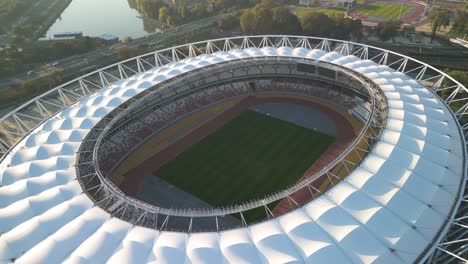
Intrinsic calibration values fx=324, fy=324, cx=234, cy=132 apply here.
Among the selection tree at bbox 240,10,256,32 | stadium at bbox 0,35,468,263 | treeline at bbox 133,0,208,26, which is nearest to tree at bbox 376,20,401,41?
stadium at bbox 0,35,468,263

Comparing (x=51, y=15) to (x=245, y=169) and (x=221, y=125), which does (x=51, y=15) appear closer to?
(x=221, y=125)

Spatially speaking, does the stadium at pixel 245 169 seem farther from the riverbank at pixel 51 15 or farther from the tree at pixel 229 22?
the riverbank at pixel 51 15

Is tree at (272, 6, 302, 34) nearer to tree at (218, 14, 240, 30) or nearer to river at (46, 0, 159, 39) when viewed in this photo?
tree at (218, 14, 240, 30)

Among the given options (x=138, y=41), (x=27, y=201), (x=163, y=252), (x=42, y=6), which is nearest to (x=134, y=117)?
(x=27, y=201)

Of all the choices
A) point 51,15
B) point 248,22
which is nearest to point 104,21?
point 51,15

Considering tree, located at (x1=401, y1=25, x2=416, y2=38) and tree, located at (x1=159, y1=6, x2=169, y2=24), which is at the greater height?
tree, located at (x1=159, y1=6, x2=169, y2=24)

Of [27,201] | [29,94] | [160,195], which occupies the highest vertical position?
[27,201]

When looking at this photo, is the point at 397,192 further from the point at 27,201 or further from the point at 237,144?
the point at 27,201
